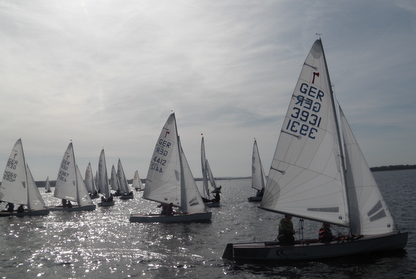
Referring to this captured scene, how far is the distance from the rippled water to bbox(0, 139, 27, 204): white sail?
5004mm

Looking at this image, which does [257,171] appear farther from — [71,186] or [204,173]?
[71,186]

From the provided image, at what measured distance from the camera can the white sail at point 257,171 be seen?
5081cm

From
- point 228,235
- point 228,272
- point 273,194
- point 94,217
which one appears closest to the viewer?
point 228,272

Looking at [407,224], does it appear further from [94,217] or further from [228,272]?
[94,217]

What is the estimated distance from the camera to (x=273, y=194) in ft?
55.5

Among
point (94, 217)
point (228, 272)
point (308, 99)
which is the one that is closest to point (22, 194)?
point (94, 217)

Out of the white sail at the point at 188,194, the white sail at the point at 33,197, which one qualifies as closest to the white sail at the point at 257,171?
the white sail at the point at 188,194

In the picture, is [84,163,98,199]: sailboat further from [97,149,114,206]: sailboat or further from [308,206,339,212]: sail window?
[308,206,339,212]: sail window

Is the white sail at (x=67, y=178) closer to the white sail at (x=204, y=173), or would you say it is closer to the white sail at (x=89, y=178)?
the white sail at (x=204, y=173)

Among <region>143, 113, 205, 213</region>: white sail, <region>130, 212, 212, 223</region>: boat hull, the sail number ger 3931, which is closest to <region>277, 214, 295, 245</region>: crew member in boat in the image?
the sail number ger 3931

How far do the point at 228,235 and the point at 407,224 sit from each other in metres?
12.1

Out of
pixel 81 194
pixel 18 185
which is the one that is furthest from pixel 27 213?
pixel 81 194

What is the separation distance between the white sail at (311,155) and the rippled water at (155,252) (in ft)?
8.05

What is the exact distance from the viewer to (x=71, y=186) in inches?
1714
